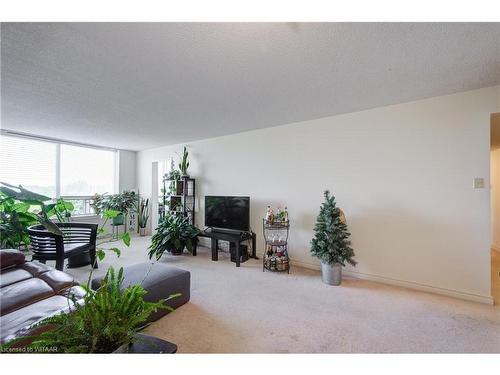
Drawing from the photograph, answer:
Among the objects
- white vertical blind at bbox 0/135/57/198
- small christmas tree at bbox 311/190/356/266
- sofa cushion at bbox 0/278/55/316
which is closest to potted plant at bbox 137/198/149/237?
white vertical blind at bbox 0/135/57/198

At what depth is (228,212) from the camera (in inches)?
149

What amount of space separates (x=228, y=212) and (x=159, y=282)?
6.27ft

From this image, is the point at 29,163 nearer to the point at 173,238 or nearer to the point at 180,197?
the point at 180,197

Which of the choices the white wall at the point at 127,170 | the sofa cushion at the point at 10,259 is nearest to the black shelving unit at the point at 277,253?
the sofa cushion at the point at 10,259

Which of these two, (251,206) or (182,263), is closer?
(182,263)

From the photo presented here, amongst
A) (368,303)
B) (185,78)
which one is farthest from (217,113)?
(368,303)

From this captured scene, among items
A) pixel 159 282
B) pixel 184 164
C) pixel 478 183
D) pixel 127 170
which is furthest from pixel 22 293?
pixel 127 170

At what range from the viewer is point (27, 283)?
1.68m

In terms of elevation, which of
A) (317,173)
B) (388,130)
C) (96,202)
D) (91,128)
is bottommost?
(96,202)

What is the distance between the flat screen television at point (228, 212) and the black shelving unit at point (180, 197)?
2.48ft

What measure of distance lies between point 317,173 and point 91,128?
4062 mm

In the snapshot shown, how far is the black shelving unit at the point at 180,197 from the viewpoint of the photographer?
4.51 metres
